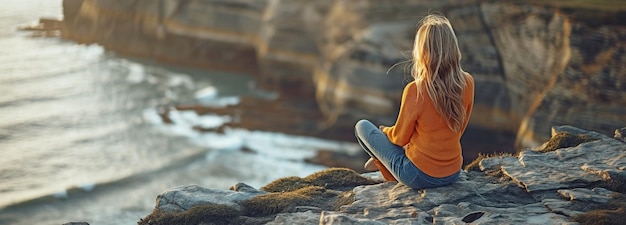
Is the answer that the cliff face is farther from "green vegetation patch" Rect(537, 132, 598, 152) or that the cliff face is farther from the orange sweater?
the orange sweater

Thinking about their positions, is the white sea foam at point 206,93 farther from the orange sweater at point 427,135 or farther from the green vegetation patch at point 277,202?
the orange sweater at point 427,135

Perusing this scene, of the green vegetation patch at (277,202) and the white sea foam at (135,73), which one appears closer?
the green vegetation patch at (277,202)

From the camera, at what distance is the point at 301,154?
24312mm

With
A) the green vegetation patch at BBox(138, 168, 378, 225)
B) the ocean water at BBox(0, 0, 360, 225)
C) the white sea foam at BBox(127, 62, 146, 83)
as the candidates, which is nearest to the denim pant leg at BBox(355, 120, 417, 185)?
the green vegetation patch at BBox(138, 168, 378, 225)

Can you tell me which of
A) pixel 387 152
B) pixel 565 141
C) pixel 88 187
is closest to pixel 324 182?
pixel 387 152

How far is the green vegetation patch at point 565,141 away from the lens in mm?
8672

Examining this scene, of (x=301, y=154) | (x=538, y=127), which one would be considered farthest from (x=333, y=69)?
(x=538, y=127)

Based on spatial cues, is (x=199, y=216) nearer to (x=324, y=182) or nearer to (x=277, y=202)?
(x=277, y=202)

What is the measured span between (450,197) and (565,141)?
2.37m

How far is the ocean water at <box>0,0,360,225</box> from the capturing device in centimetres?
1973

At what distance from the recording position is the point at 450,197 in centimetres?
712

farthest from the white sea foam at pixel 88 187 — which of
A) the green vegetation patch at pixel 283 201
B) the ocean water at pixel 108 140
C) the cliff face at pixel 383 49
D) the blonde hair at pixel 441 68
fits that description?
the blonde hair at pixel 441 68

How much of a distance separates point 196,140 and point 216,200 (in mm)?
18395

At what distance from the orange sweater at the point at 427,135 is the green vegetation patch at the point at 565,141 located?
1.95m
